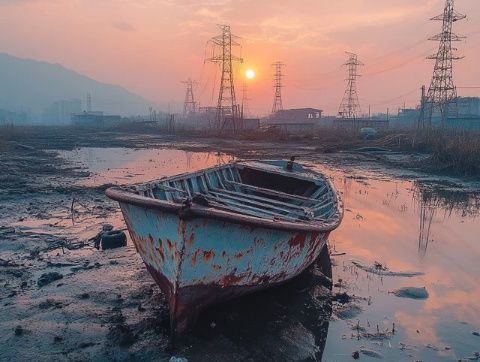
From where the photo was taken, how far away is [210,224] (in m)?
4.33

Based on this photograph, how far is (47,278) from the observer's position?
6012 millimetres

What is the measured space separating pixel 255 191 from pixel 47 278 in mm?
4917

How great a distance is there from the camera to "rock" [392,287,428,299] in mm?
6125

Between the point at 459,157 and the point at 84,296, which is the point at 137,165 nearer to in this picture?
the point at 459,157

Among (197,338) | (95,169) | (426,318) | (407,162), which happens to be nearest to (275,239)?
(197,338)

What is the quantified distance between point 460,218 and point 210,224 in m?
8.81

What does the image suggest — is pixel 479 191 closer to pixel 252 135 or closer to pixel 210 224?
pixel 210 224

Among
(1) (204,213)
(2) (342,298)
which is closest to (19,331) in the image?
(1) (204,213)

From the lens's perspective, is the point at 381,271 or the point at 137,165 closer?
Result: the point at 381,271

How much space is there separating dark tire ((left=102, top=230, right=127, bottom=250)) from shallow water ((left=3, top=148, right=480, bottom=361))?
4.21 ft

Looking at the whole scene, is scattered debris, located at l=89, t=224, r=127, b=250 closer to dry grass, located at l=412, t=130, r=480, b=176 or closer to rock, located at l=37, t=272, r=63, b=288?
rock, located at l=37, t=272, r=63, b=288

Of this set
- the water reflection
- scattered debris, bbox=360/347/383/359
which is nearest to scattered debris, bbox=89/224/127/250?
scattered debris, bbox=360/347/383/359

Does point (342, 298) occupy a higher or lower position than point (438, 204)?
lower

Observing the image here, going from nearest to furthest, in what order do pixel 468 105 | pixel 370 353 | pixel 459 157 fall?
pixel 370 353
pixel 459 157
pixel 468 105
